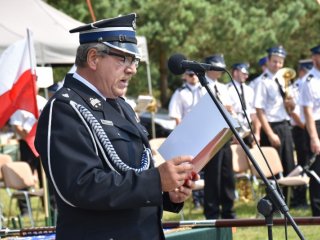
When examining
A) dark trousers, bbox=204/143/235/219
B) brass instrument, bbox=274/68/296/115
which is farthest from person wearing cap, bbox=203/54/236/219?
brass instrument, bbox=274/68/296/115

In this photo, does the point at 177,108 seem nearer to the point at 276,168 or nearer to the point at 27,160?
the point at 276,168

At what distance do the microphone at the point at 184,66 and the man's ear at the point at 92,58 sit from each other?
1.10 feet

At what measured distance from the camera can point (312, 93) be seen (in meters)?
9.18

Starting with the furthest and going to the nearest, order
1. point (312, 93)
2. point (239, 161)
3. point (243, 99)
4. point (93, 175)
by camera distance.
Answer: point (243, 99)
point (239, 161)
point (312, 93)
point (93, 175)

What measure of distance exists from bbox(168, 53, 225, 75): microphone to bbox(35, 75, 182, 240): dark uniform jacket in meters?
0.31

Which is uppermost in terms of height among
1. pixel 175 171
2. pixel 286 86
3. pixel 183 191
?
pixel 286 86

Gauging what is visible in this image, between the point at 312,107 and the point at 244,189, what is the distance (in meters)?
3.31

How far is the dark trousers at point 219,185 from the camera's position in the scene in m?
9.88

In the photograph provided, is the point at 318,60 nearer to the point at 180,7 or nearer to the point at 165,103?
the point at 180,7

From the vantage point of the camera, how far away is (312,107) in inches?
363

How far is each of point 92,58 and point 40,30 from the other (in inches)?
397

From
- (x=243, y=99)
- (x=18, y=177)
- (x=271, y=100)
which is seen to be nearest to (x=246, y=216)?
(x=271, y=100)

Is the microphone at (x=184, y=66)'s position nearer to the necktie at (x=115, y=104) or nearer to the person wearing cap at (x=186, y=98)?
the necktie at (x=115, y=104)

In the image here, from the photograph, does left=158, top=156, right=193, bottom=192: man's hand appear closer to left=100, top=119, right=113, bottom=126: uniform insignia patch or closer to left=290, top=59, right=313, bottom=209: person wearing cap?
left=100, top=119, right=113, bottom=126: uniform insignia patch
